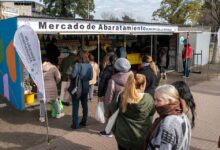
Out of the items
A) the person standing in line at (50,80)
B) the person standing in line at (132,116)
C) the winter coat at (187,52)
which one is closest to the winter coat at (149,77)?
the person standing in line at (132,116)

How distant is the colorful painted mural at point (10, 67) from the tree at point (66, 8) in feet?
148

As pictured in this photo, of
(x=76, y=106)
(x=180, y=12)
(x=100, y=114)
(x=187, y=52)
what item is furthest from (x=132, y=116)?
(x=180, y=12)

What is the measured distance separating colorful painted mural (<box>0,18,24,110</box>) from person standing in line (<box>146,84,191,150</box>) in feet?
20.1

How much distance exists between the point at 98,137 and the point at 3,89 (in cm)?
A: 485

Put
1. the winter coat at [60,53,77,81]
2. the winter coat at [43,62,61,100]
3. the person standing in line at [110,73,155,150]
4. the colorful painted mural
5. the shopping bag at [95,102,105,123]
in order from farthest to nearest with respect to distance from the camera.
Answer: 1. the winter coat at [60,53,77,81]
2. the colorful painted mural
3. the winter coat at [43,62,61,100]
4. the shopping bag at [95,102,105,123]
5. the person standing in line at [110,73,155,150]

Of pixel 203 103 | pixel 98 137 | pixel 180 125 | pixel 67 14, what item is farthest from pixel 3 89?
pixel 67 14

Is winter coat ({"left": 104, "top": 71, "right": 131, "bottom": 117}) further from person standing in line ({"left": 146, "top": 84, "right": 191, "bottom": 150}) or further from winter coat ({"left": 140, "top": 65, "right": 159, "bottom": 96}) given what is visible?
person standing in line ({"left": 146, "top": 84, "right": 191, "bottom": 150})

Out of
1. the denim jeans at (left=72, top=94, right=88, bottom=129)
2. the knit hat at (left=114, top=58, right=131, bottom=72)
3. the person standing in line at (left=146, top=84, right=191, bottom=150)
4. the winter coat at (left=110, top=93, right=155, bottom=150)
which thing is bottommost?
the denim jeans at (left=72, top=94, right=88, bottom=129)

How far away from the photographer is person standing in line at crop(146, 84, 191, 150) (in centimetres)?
278

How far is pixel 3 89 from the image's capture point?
10.4 metres

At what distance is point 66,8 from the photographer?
5494cm

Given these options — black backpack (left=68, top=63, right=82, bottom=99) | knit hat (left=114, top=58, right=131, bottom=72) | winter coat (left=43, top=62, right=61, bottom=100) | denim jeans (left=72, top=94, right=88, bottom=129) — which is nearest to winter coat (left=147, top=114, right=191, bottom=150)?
knit hat (left=114, top=58, right=131, bottom=72)

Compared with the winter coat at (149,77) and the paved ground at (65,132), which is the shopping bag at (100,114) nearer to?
the paved ground at (65,132)

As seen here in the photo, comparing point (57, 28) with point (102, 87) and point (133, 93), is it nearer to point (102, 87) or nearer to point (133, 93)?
point (102, 87)
